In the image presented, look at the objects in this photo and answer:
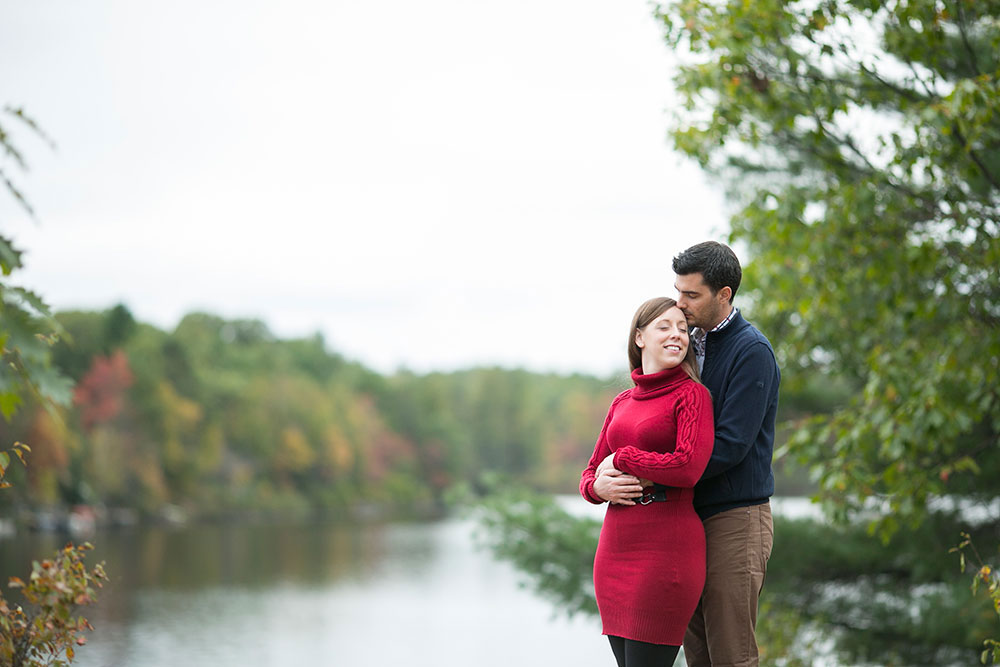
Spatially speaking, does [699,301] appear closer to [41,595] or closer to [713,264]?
[713,264]

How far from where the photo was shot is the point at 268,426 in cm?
6272

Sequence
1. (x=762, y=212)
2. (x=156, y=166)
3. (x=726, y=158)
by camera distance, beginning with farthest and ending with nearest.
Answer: (x=156, y=166) < (x=726, y=158) < (x=762, y=212)

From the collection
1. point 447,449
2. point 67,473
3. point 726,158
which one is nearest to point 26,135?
point 726,158

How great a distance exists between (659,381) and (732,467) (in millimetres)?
306

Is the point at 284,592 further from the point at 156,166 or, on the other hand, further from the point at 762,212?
the point at 156,166

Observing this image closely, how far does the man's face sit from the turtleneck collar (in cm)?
17

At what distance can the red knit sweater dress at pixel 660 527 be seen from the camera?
2.48m

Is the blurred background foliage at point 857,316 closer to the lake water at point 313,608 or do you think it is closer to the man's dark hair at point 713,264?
the man's dark hair at point 713,264

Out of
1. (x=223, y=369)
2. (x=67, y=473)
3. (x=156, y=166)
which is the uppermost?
(x=156, y=166)

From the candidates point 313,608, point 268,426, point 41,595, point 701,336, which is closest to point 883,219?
point 701,336

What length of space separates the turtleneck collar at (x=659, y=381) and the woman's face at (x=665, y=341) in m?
0.02

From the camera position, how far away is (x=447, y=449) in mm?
78250

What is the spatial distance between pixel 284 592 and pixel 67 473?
19615 millimetres

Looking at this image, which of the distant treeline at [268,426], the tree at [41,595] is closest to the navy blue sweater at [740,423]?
the tree at [41,595]
